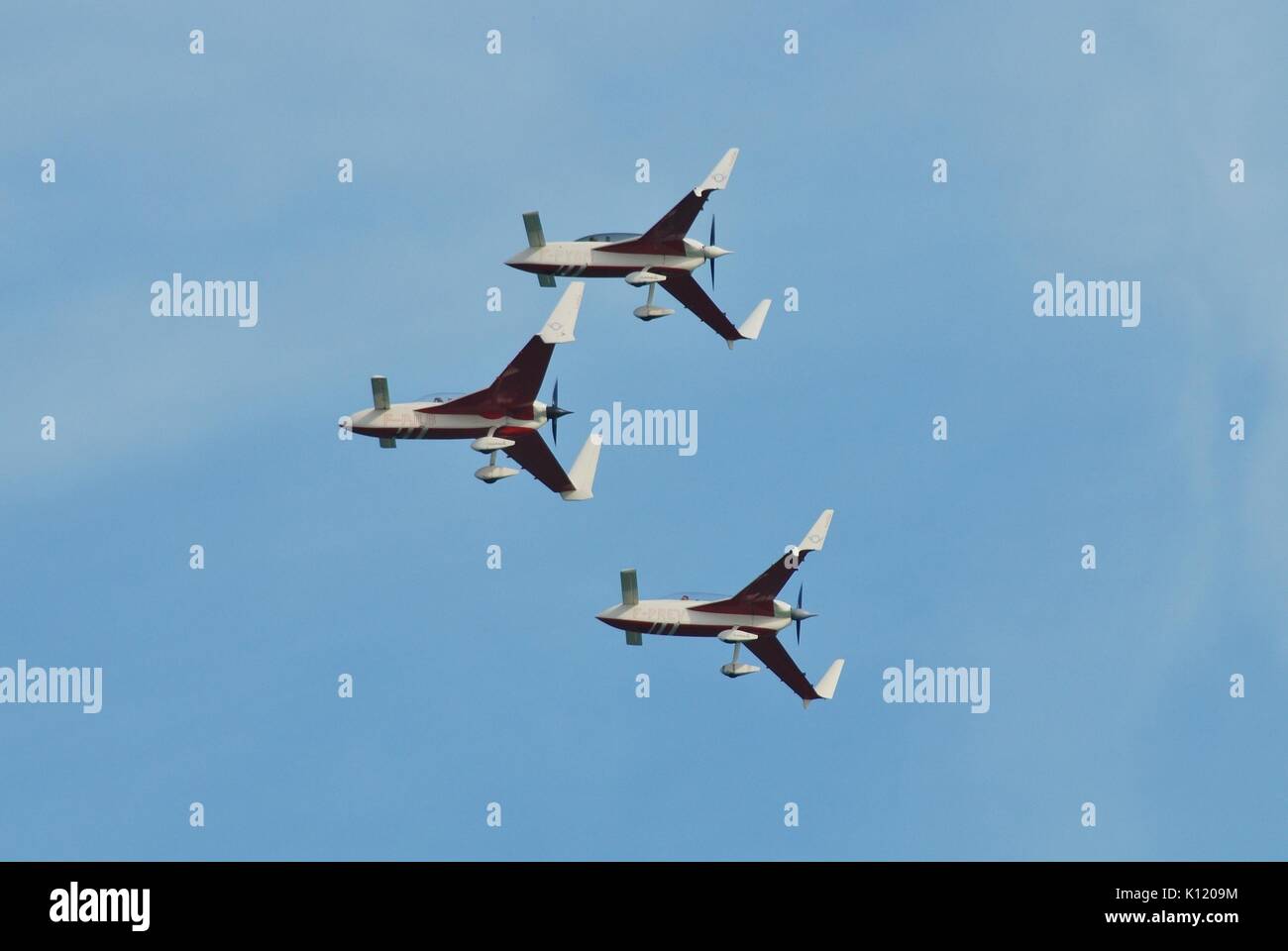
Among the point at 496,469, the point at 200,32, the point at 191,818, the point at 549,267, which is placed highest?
the point at 200,32

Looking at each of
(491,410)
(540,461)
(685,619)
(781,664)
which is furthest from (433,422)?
(781,664)

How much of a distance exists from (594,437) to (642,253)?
9628 mm

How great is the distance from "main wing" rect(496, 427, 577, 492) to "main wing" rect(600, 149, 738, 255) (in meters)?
10.4

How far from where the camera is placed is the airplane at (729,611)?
123m

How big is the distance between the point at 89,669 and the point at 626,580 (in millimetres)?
26612

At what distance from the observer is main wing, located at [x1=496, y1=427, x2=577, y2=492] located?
12512cm

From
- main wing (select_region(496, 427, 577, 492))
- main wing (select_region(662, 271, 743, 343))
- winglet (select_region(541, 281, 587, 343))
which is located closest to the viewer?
winglet (select_region(541, 281, 587, 343))

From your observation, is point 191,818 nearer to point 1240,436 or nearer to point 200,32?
point 200,32

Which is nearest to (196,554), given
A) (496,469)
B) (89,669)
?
(89,669)

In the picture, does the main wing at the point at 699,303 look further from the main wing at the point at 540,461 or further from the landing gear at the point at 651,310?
the main wing at the point at 540,461

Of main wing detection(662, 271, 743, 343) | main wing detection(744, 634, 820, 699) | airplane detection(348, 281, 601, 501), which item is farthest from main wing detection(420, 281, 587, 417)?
main wing detection(744, 634, 820, 699)

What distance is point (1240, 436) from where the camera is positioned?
13012cm

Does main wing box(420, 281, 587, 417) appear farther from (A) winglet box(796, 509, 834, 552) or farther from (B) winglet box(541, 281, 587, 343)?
(A) winglet box(796, 509, 834, 552)

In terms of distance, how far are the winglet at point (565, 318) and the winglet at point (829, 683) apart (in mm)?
22857
